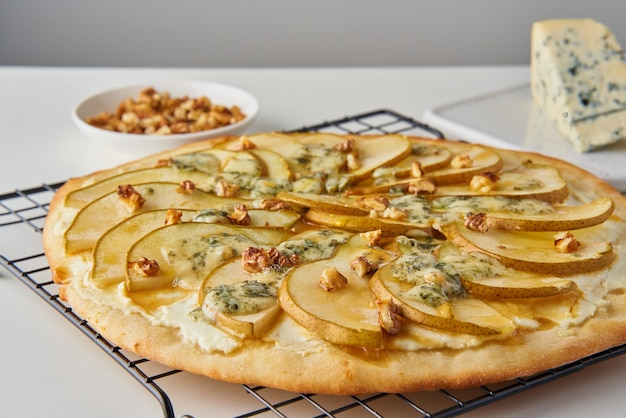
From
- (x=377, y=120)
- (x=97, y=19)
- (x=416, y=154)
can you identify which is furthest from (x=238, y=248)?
(x=97, y=19)

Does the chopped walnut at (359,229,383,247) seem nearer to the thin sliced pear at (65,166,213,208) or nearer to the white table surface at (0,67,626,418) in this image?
the white table surface at (0,67,626,418)

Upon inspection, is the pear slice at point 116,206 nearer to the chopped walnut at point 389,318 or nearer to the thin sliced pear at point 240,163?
the thin sliced pear at point 240,163

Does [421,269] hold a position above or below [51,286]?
above

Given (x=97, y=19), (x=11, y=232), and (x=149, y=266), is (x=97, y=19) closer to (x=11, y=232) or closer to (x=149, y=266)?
(x=11, y=232)

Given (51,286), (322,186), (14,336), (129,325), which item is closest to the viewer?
(129,325)

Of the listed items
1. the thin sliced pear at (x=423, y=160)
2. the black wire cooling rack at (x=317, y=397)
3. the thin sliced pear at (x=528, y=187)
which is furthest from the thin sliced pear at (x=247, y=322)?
the thin sliced pear at (x=423, y=160)

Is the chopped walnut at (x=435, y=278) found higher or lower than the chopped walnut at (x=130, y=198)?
higher

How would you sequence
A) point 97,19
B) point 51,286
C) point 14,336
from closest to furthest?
1. point 14,336
2. point 51,286
3. point 97,19
